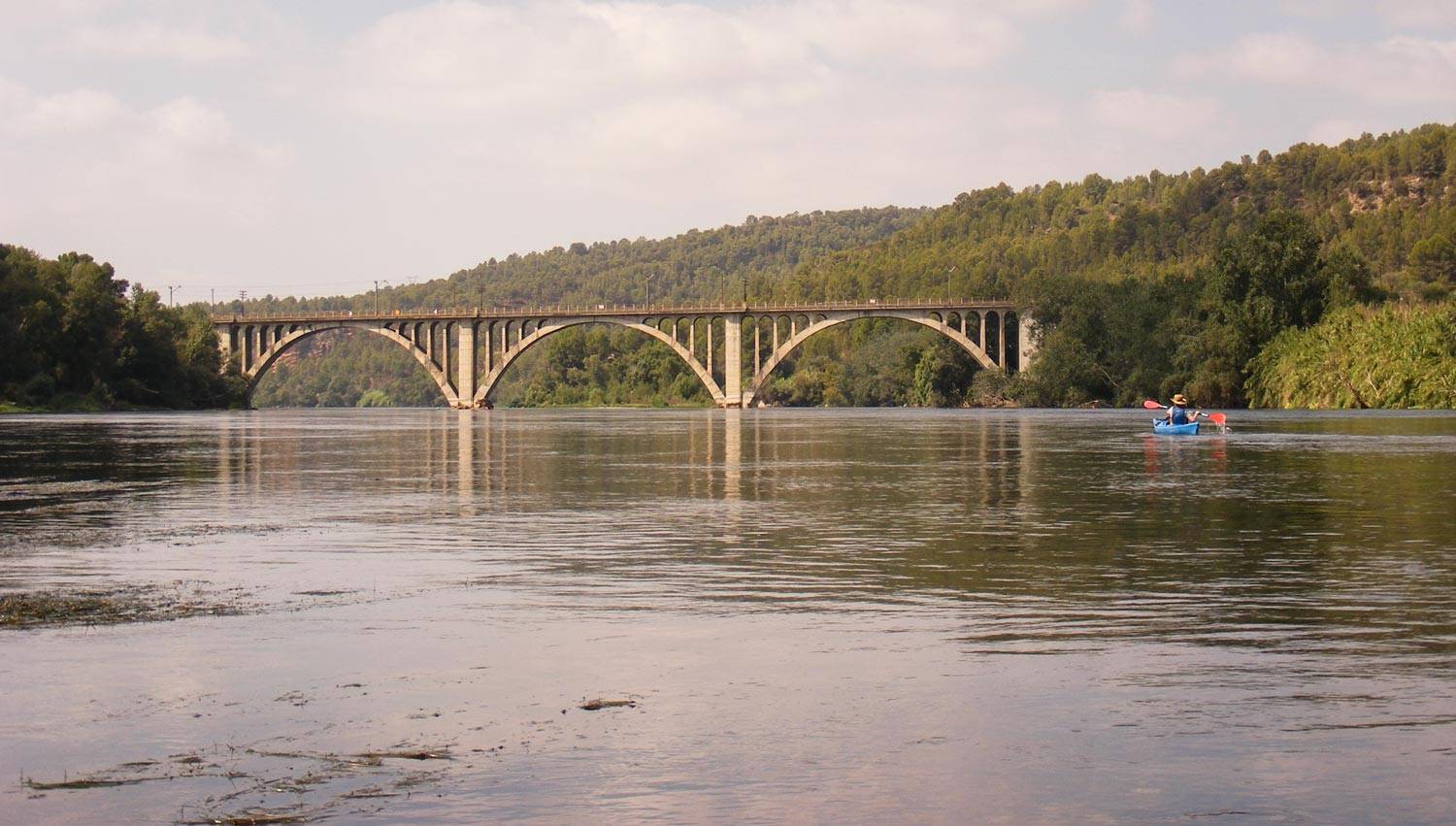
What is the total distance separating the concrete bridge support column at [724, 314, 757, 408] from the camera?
497 feet

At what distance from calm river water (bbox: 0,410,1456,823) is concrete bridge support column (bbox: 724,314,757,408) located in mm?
128208

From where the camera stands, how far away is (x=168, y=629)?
11602mm

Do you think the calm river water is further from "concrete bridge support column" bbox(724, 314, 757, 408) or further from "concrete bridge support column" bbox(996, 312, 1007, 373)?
"concrete bridge support column" bbox(724, 314, 757, 408)

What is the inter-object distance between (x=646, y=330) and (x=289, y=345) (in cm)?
3770

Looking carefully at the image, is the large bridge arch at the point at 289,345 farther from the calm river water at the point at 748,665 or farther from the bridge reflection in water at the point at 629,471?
the calm river water at the point at 748,665

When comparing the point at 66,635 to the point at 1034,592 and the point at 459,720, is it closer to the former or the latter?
the point at 459,720

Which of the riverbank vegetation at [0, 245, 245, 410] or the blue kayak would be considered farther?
the riverbank vegetation at [0, 245, 245, 410]

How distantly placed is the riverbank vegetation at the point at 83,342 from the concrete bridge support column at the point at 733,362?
47727 mm

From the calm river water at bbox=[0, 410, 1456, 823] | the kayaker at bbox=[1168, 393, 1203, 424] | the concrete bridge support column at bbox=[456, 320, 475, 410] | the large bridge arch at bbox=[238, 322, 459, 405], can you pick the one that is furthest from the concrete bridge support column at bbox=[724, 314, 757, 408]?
the calm river water at bbox=[0, 410, 1456, 823]

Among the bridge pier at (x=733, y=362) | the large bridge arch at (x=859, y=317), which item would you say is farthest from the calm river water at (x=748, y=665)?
the bridge pier at (x=733, y=362)

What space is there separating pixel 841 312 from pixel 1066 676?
14051 centimetres

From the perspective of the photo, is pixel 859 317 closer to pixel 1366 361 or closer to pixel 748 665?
pixel 1366 361

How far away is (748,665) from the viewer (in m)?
10.1

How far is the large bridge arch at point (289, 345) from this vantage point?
156250mm
